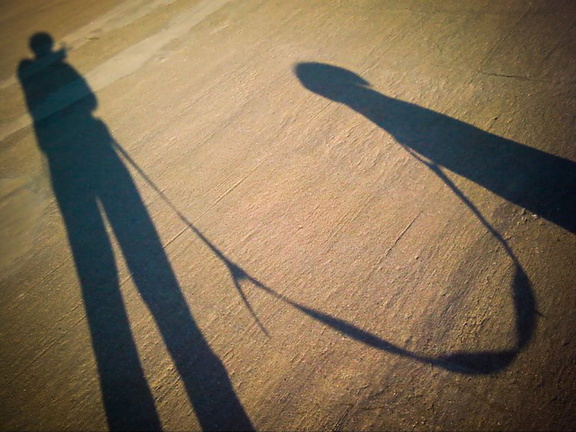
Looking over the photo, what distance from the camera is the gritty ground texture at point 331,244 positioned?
2.66 meters

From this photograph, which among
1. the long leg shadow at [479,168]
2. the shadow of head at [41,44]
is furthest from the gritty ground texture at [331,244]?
the shadow of head at [41,44]

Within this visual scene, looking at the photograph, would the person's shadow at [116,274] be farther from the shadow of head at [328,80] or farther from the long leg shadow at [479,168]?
the shadow of head at [328,80]

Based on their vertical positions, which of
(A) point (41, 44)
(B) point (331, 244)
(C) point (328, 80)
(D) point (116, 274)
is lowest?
(B) point (331, 244)

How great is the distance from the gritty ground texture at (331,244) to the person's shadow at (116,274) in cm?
3

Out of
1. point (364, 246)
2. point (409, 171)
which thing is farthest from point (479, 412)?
point (409, 171)

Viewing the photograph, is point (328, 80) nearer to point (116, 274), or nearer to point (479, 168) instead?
point (479, 168)

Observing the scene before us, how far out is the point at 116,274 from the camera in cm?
361

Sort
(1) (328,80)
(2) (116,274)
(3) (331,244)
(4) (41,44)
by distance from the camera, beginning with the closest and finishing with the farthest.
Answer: (3) (331,244) < (2) (116,274) < (1) (328,80) < (4) (41,44)

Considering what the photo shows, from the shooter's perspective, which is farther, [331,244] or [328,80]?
[328,80]

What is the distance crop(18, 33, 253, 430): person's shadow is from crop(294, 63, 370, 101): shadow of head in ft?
10.0

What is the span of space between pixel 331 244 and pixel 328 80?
9.64ft

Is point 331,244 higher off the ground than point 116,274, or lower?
lower

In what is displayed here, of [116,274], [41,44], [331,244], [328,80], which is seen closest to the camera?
[331,244]

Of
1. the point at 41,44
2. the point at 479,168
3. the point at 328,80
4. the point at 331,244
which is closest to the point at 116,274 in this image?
the point at 331,244
